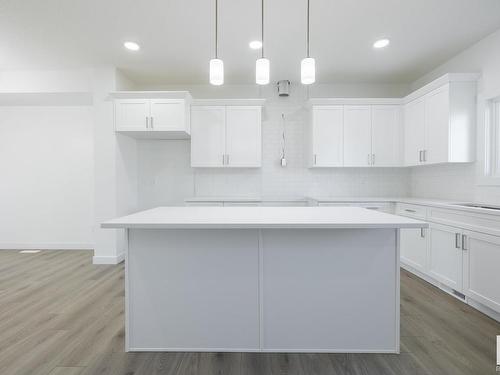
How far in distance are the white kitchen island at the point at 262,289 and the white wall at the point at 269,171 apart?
268 centimetres

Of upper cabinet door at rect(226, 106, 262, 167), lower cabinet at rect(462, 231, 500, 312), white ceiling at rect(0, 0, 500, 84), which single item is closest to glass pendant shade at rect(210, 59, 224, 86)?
white ceiling at rect(0, 0, 500, 84)

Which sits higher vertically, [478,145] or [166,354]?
[478,145]

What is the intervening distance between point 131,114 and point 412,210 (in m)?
3.97

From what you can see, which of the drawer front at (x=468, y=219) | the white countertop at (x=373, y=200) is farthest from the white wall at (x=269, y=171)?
the drawer front at (x=468, y=219)

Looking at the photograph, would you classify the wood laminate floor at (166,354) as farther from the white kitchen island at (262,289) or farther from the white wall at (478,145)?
the white wall at (478,145)

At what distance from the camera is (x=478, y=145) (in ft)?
10.3

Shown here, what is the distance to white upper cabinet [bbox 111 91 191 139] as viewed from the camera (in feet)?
12.7

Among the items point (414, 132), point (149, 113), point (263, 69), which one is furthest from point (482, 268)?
point (149, 113)

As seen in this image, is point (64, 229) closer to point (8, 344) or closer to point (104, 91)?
point (104, 91)

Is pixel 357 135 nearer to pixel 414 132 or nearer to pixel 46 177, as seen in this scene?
pixel 414 132

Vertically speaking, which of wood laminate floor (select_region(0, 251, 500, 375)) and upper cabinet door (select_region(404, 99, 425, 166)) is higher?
upper cabinet door (select_region(404, 99, 425, 166))

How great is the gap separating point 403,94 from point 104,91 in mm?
4668

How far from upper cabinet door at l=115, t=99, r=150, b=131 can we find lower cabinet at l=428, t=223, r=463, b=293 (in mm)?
3859

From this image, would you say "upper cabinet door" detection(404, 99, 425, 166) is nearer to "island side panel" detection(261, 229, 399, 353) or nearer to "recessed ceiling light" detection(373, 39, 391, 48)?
"recessed ceiling light" detection(373, 39, 391, 48)
